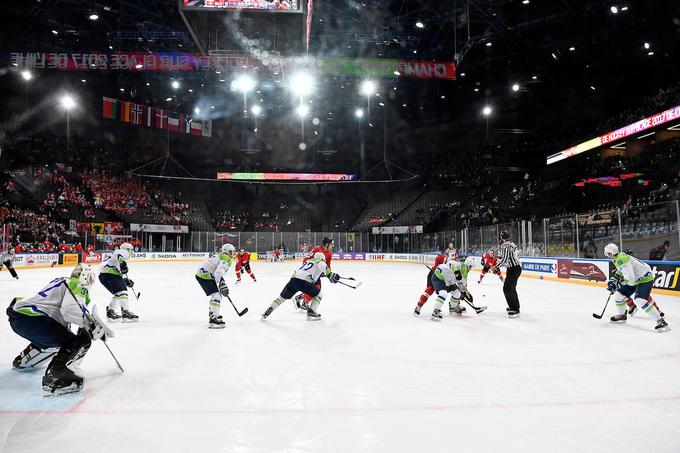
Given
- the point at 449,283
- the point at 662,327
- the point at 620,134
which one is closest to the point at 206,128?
the point at 620,134

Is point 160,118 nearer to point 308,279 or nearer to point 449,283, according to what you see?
point 308,279

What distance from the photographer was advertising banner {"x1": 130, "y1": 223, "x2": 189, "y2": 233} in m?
28.9

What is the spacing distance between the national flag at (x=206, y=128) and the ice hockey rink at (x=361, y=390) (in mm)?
32255

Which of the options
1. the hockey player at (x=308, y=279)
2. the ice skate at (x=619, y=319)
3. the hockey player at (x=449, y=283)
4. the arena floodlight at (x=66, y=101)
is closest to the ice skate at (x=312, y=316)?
the hockey player at (x=308, y=279)

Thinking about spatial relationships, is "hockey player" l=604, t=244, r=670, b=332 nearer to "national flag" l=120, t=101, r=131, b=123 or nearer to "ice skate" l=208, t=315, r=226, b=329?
"ice skate" l=208, t=315, r=226, b=329

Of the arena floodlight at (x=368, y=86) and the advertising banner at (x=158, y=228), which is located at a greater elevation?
the arena floodlight at (x=368, y=86)

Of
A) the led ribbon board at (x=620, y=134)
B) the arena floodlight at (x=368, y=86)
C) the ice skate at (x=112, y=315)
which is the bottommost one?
the ice skate at (x=112, y=315)

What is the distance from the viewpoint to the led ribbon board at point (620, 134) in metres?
18.5

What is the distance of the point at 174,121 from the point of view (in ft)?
112

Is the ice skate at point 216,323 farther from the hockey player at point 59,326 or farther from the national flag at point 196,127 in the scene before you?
the national flag at point 196,127

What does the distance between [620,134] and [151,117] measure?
29.5m

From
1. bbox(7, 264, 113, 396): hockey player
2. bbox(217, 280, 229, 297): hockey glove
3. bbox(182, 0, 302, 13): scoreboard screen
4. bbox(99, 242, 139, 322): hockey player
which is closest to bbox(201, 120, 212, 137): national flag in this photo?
bbox(182, 0, 302, 13): scoreboard screen

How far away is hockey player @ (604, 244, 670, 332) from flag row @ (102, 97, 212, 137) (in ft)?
104

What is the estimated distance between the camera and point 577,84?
25.8m
